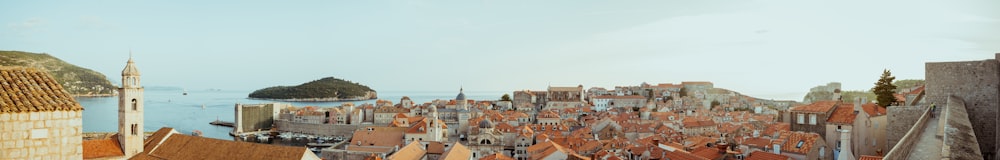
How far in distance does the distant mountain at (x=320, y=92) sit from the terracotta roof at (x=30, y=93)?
13859 centimetres

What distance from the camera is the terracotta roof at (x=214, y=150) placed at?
15227 mm

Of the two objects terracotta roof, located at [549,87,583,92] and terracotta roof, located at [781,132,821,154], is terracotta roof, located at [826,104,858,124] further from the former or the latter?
terracotta roof, located at [549,87,583,92]

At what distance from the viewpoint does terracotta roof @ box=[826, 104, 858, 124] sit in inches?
642

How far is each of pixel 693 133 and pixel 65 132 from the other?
35.0 m

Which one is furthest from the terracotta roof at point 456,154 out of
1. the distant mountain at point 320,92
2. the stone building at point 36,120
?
the distant mountain at point 320,92

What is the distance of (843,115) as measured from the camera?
1684cm

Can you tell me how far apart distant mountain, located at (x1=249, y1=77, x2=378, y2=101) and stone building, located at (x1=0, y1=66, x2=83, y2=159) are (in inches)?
5468

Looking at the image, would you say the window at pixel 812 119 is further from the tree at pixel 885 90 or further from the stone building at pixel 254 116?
the stone building at pixel 254 116

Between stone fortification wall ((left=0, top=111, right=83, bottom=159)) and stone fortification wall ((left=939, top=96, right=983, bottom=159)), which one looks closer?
stone fortification wall ((left=0, top=111, right=83, bottom=159))

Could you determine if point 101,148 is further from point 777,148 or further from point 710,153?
point 777,148

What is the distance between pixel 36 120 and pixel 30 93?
341 mm

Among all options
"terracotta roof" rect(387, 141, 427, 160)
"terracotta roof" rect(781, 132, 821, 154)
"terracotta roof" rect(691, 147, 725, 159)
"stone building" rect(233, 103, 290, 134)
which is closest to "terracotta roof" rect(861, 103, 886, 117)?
"terracotta roof" rect(781, 132, 821, 154)

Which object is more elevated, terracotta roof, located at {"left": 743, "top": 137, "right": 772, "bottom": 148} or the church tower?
the church tower

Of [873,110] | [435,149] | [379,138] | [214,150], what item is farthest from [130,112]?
[873,110]
